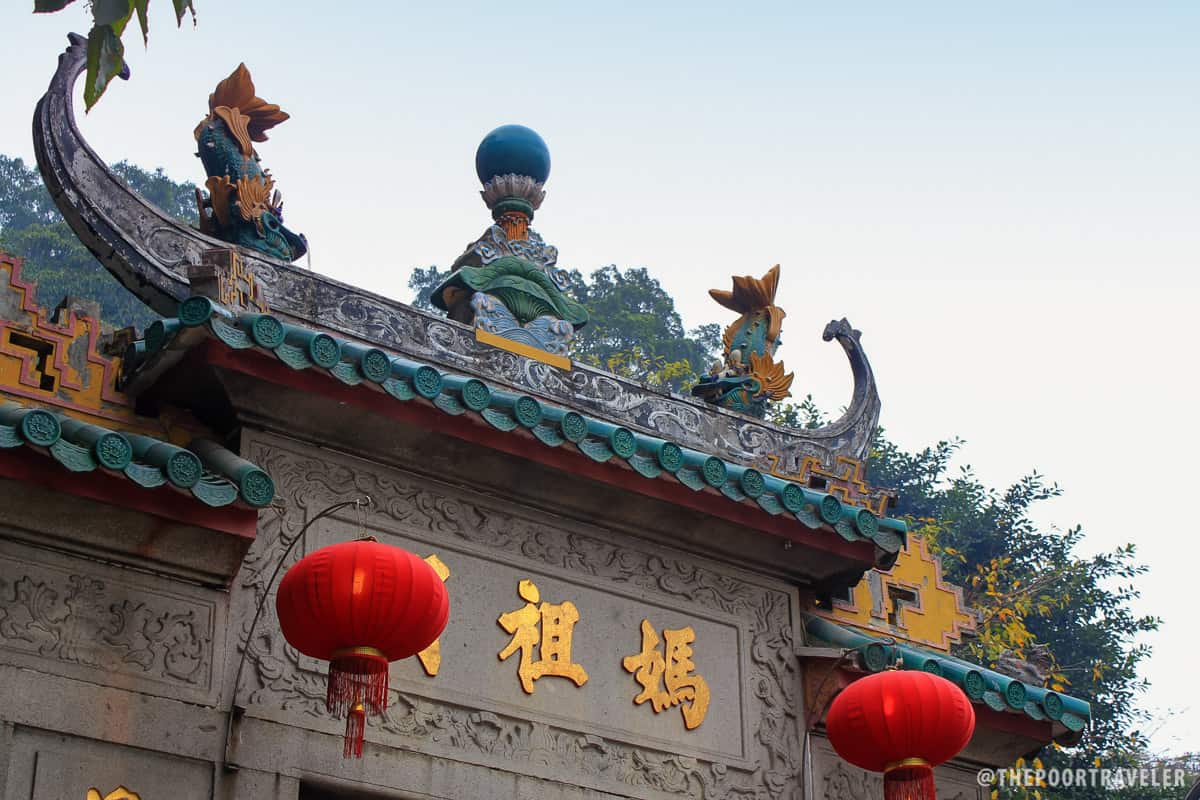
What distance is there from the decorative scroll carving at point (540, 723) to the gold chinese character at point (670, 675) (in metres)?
0.22

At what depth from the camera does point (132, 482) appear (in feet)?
21.6

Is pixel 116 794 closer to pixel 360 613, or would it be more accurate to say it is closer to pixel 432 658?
pixel 360 613

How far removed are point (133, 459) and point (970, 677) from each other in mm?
4129

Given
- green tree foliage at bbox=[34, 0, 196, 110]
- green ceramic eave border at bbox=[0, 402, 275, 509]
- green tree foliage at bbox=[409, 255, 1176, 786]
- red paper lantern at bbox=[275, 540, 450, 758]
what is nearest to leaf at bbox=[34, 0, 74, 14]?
green tree foliage at bbox=[34, 0, 196, 110]

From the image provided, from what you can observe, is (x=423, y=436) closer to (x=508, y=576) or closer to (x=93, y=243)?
(x=508, y=576)

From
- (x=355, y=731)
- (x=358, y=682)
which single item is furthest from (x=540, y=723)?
(x=358, y=682)

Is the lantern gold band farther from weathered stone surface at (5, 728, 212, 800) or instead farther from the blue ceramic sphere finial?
the blue ceramic sphere finial

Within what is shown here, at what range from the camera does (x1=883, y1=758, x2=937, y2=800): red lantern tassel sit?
7.18 m

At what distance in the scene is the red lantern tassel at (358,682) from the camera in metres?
6.25

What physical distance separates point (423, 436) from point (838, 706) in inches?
85.3

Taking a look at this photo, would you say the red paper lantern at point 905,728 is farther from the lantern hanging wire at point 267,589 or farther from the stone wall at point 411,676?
the lantern hanging wire at point 267,589

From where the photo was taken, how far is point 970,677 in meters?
8.31

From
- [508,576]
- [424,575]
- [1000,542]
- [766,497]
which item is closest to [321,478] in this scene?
[508,576]

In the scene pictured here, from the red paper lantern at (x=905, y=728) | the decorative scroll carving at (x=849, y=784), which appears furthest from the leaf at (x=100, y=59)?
the decorative scroll carving at (x=849, y=784)
